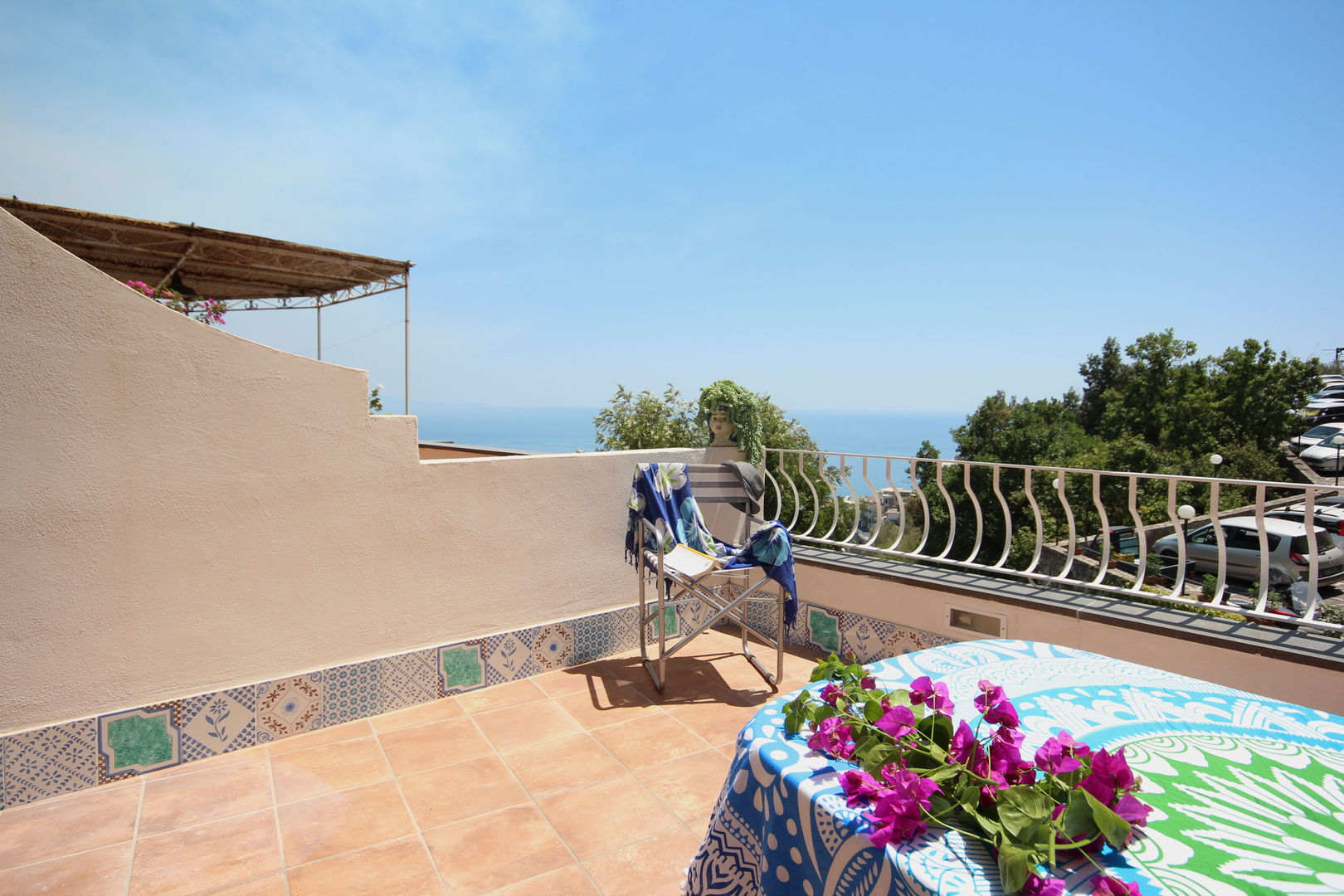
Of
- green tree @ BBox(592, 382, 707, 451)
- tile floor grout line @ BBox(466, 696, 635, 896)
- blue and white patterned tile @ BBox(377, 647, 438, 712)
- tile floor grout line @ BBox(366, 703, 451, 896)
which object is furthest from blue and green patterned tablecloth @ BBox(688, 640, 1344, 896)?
green tree @ BBox(592, 382, 707, 451)

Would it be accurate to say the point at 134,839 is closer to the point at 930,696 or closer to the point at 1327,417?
the point at 930,696

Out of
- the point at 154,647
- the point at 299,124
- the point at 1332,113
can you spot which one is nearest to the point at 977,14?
the point at 299,124

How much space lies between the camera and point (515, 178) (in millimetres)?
14297

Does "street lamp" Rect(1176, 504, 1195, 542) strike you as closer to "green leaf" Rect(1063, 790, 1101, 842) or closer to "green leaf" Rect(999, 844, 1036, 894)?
"green leaf" Rect(1063, 790, 1101, 842)

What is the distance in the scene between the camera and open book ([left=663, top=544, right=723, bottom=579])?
3.08 meters

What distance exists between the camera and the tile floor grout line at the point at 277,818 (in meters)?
1.89

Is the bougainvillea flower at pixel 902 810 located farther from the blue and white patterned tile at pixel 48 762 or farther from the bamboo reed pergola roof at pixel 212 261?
the bamboo reed pergola roof at pixel 212 261

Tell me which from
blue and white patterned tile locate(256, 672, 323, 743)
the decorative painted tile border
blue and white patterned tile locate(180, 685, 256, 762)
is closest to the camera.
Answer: the decorative painted tile border

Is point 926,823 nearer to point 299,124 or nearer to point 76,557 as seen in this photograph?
point 76,557

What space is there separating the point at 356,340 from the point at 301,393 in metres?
4.56

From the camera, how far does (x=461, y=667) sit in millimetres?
3145

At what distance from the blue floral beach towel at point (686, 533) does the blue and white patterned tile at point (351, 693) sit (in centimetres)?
129

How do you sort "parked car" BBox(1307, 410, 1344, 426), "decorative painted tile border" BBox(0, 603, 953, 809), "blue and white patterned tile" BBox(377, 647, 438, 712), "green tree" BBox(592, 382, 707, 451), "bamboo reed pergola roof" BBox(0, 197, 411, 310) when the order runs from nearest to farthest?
"decorative painted tile border" BBox(0, 603, 953, 809), "blue and white patterned tile" BBox(377, 647, 438, 712), "bamboo reed pergola roof" BBox(0, 197, 411, 310), "green tree" BBox(592, 382, 707, 451), "parked car" BBox(1307, 410, 1344, 426)

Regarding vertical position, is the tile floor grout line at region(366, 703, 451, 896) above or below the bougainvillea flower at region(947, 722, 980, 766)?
below
